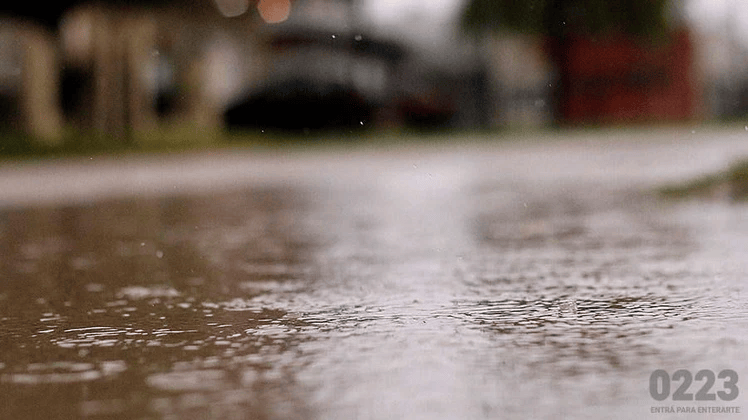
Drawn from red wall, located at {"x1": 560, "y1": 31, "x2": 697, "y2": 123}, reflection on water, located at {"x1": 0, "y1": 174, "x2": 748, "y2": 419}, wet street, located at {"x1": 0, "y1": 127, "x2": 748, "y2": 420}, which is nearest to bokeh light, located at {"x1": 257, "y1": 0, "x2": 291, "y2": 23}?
red wall, located at {"x1": 560, "y1": 31, "x2": 697, "y2": 123}

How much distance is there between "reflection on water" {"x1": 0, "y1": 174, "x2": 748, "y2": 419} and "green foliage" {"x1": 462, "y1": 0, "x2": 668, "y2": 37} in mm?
30300

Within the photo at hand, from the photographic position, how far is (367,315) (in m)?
4.98

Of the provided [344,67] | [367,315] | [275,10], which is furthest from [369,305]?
[275,10]

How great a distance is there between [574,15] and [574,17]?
0.19m

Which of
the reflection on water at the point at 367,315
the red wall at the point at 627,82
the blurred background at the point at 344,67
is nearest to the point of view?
the reflection on water at the point at 367,315

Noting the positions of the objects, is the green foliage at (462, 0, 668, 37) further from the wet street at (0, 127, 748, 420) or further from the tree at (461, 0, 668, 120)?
the wet street at (0, 127, 748, 420)

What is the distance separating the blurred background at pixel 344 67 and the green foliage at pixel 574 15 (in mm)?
67

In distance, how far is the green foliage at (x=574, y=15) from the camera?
3922cm

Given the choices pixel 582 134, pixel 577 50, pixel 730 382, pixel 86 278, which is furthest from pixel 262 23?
pixel 730 382

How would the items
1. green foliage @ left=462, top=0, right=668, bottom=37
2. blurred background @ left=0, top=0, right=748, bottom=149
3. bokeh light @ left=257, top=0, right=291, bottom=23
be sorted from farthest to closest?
bokeh light @ left=257, top=0, right=291, bottom=23 → green foliage @ left=462, top=0, right=668, bottom=37 → blurred background @ left=0, top=0, right=748, bottom=149

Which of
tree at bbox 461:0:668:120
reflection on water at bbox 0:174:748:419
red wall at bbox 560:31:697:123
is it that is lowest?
reflection on water at bbox 0:174:748:419

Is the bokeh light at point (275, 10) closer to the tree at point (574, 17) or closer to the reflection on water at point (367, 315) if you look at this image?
the tree at point (574, 17)

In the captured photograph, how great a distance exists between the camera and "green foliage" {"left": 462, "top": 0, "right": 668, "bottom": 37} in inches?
1544

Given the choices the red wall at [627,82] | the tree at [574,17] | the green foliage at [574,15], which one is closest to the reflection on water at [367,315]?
the tree at [574,17]
